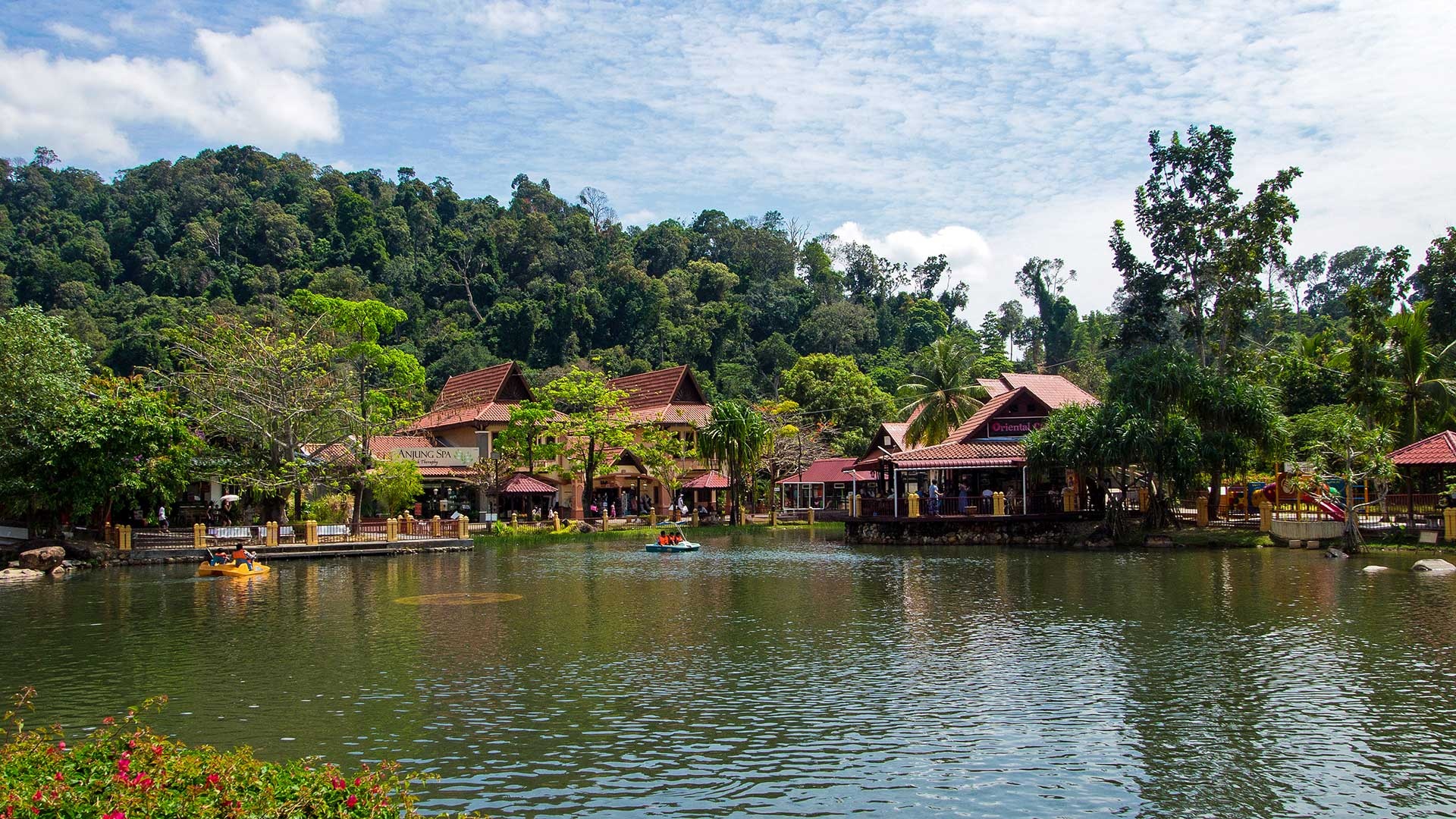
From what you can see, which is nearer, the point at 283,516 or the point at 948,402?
the point at 283,516

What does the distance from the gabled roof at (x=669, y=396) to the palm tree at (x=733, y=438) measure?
7393 mm

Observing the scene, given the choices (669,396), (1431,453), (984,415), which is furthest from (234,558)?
(1431,453)

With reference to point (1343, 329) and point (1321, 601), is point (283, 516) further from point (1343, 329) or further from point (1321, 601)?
point (1343, 329)

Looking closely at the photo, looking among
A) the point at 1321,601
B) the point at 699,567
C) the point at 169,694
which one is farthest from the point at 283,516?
the point at 1321,601

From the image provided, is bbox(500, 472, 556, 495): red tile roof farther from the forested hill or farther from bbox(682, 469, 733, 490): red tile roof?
the forested hill

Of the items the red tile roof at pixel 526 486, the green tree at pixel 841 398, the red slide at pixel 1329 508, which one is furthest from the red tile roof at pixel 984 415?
the red tile roof at pixel 526 486

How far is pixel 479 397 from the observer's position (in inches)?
2343

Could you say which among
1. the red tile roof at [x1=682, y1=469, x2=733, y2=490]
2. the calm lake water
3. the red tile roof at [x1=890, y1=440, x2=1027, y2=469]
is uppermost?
the red tile roof at [x1=890, y1=440, x2=1027, y2=469]

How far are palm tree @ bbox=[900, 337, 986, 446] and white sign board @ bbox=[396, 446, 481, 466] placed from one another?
21.9 m

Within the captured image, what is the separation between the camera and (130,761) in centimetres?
739

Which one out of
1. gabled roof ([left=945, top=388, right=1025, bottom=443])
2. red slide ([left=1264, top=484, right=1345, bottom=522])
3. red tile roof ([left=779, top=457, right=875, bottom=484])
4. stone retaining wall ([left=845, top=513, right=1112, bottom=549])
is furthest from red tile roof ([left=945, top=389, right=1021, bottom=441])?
red tile roof ([left=779, top=457, right=875, bottom=484])

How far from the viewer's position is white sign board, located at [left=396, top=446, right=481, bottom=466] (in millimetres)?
52562

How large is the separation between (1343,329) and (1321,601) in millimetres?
59776

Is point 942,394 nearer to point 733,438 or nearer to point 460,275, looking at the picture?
point 733,438
